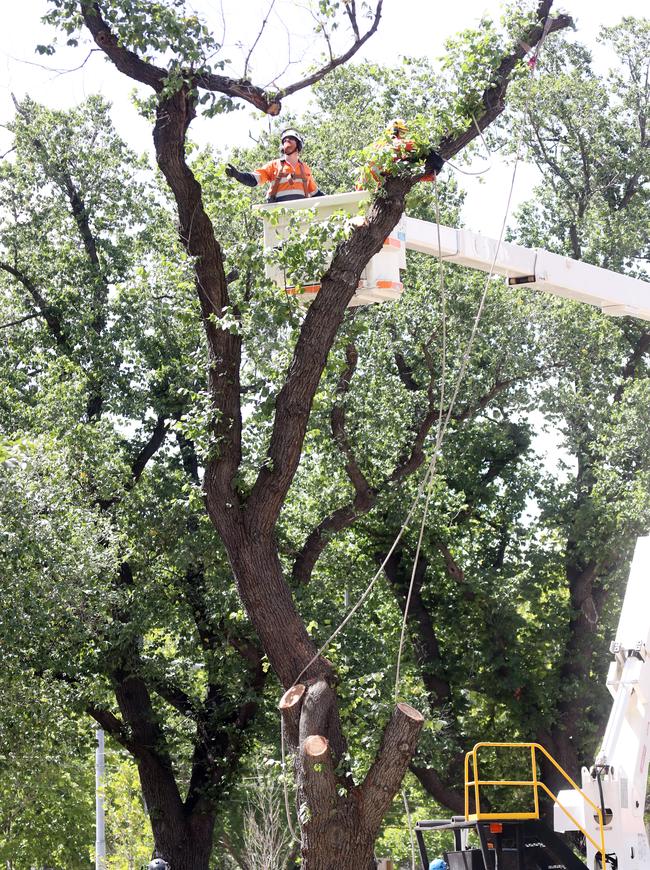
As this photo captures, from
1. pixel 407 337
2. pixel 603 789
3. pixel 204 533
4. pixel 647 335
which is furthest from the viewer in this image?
pixel 647 335

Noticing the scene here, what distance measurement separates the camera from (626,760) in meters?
11.0

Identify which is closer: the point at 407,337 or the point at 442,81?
the point at 442,81

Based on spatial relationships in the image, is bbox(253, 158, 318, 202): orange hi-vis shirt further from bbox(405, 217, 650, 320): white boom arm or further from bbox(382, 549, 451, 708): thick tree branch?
bbox(382, 549, 451, 708): thick tree branch

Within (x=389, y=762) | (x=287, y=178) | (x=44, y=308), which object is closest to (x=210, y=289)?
(x=287, y=178)

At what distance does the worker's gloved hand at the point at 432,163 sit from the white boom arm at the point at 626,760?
4.35m

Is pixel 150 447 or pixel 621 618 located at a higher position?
pixel 150 447

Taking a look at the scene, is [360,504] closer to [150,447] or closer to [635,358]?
[150,447]

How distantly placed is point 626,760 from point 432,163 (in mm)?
5553

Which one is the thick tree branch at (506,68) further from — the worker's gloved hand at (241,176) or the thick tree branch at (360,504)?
the thick tree branch at (360,504)

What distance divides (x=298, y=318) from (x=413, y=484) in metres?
12.1

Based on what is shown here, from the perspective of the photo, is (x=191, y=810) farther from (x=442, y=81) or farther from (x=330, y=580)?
(x=442, y=81)

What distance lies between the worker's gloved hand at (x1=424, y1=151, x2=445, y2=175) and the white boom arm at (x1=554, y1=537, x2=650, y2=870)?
4.35m

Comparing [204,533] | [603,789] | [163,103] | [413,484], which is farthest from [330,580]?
[163,103]

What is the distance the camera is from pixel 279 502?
10008 millimetres
